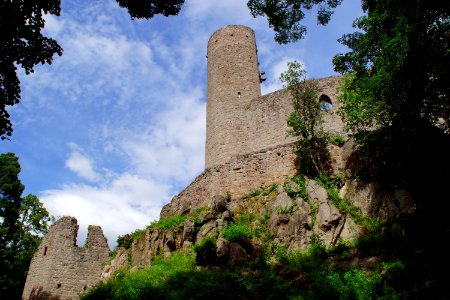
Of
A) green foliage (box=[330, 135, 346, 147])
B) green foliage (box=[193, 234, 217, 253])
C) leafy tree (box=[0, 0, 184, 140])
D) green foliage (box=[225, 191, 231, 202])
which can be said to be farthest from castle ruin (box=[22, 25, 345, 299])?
leafy tree (box=[0, 0, 184, 140])

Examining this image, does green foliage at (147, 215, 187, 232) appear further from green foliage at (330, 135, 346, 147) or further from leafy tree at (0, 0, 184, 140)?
leafy tree at (0, 0, 184, 140)

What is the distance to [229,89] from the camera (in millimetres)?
25719

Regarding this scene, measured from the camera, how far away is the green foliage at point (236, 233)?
14.6 metres

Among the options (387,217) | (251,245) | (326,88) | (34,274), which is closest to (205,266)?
(251,245)

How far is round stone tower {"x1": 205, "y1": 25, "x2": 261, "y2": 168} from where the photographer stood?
24.0 metres

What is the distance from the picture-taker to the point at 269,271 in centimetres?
1273

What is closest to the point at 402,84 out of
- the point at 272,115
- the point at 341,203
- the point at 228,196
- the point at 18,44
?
the point at 341,203

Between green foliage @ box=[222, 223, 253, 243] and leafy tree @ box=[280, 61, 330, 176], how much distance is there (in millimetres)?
4338

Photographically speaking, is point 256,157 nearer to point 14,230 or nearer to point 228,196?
point 228,196

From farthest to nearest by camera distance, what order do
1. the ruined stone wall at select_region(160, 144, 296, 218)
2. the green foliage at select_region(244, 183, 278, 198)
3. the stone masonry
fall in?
1. the stone masonry
2. the ruined stone wall at select_region(160, 144, 296, 218)
3. the green foliage at select_region(244, 183, 278, 198)

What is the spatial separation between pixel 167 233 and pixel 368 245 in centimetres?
834

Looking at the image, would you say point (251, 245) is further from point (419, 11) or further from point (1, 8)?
point (1, 8)

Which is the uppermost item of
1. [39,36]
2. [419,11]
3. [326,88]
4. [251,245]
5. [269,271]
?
[326,88]

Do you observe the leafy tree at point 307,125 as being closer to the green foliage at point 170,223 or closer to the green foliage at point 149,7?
the green foliage at point 170,223
